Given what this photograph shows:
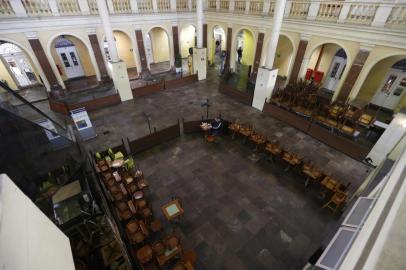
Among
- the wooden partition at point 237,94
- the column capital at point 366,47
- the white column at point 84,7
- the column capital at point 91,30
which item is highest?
the white column at point 84,7

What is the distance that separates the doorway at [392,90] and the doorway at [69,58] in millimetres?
21959

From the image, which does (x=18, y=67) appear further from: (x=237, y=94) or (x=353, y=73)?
(x=353, y=73)

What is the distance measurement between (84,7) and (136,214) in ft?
46.5

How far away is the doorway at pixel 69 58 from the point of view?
15.9m

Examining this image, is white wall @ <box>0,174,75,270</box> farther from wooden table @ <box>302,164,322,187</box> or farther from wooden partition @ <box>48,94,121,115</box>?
wooden partition @ <box>48,94,121,115</box>

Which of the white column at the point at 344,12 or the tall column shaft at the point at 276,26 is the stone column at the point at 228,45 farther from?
the white column at the point at 344,12

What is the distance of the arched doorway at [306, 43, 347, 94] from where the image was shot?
14.4 meters

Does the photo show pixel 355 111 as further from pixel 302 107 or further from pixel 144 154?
pixel 144 154

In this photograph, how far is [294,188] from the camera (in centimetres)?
822

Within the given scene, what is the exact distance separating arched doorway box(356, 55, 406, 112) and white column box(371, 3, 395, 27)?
321cm

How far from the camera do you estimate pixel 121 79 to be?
1348 centimetres

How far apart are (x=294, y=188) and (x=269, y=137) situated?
334cm

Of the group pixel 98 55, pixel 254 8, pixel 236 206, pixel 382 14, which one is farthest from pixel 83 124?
pixel 382 14

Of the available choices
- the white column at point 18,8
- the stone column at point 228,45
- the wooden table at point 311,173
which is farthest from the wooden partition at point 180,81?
the wooden table at point 311,173
